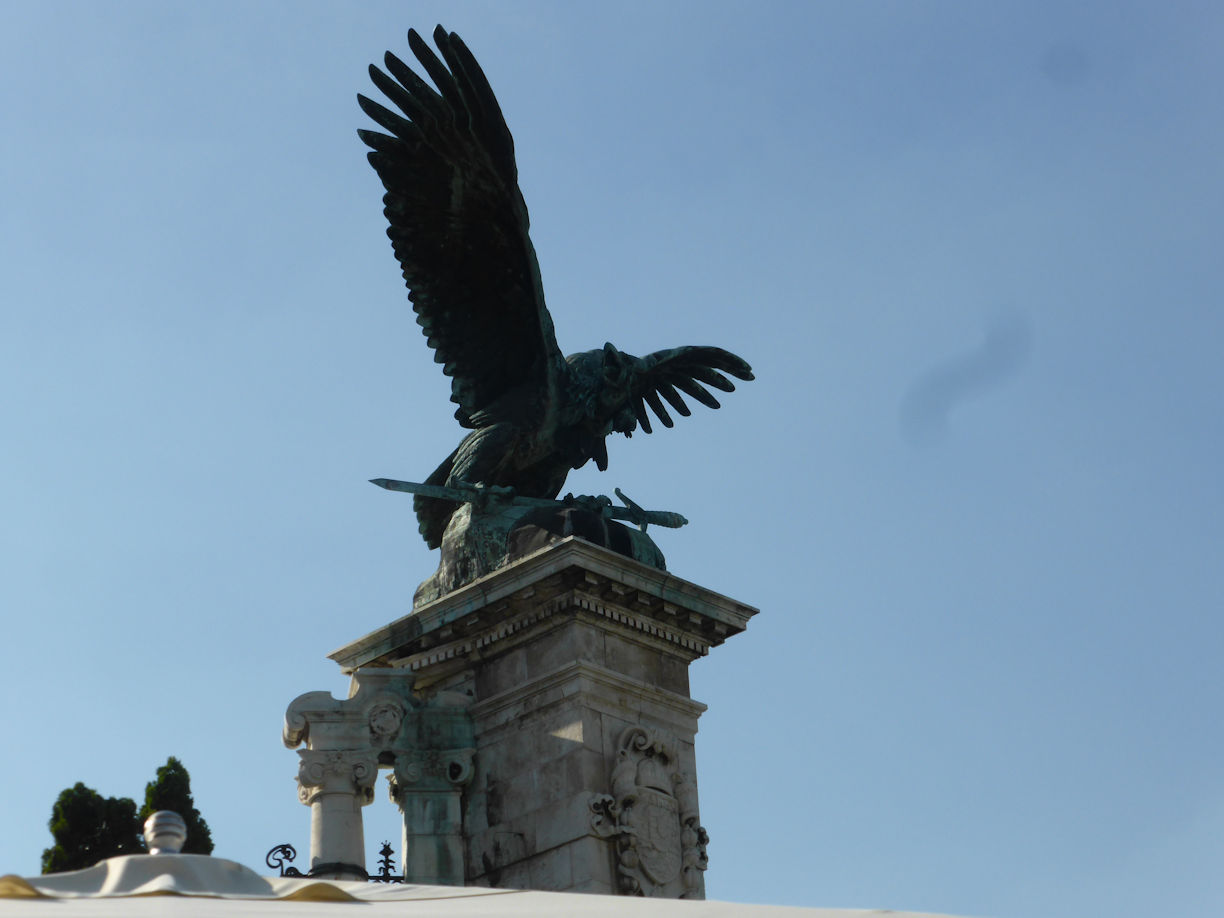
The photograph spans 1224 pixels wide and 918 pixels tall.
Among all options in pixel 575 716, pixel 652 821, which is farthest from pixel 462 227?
pixel 652 821

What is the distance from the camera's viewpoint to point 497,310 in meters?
14.1

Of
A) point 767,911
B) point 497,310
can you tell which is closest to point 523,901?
point 767,911

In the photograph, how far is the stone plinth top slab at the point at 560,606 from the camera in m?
12.4

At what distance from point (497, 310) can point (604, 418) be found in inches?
41.7

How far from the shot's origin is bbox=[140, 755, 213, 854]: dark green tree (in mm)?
18750

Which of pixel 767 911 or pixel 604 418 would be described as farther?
pixel 604 418

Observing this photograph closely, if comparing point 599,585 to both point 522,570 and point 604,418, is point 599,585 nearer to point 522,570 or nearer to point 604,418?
point 522,570

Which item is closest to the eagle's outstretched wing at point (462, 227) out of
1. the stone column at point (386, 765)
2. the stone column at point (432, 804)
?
the stone column at point (386, 765)

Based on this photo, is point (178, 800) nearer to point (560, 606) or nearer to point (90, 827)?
point (90, 827)

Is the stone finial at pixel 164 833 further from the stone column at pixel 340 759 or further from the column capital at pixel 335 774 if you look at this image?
the column capital at pixel 335 774

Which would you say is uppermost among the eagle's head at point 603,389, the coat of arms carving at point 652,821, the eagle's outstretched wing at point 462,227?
the eagle's outstretched wing at point 462,227

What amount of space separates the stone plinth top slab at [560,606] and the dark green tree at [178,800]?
19.3 feet

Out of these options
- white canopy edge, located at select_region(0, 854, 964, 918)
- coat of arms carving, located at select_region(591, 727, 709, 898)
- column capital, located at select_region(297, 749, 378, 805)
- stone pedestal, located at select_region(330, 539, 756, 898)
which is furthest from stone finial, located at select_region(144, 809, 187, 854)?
column capital, located at select_region(297, 749, 378, 805)

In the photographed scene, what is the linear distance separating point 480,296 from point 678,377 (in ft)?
5.14
